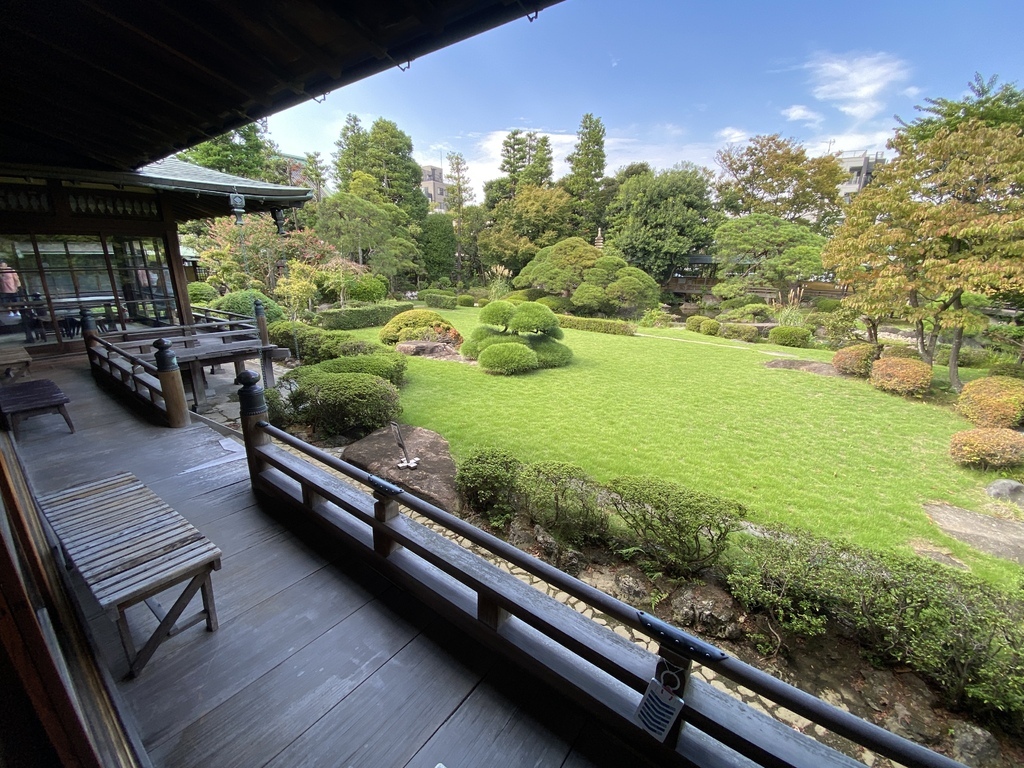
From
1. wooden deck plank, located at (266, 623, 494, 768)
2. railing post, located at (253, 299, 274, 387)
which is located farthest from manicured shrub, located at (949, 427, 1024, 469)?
railing post, located at (253, 299, 274, 387)

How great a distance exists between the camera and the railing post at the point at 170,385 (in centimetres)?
418

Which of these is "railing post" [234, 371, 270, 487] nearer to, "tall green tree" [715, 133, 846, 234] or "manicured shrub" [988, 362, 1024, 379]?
"manicured shrub" [988, 362, 1024, 379]

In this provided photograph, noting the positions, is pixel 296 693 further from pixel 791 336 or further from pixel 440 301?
pixel 440 301

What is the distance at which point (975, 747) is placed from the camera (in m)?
2.05

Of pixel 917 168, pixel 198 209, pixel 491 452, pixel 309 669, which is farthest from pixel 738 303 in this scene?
pixel 309 669

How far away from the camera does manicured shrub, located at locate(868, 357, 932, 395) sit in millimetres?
7777

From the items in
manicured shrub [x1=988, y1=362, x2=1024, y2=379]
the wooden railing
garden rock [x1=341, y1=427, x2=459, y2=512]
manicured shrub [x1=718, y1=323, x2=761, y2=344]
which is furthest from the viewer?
manicured shrub [x1=718, y1=323, x2=761, y2=344]

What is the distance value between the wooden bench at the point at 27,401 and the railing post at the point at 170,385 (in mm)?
740

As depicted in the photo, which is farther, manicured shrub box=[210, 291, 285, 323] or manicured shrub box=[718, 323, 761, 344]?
manicured shrub box=[718, 323, 761, 344]

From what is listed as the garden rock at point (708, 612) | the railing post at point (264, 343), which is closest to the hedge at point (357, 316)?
the railing post at point (264, 343)

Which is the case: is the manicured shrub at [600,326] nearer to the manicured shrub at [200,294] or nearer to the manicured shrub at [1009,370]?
the manicured shrub at [1009,370]

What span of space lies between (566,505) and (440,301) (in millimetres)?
18086

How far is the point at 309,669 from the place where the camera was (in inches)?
68.2

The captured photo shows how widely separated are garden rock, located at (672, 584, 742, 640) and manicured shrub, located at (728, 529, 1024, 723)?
0.11 m
